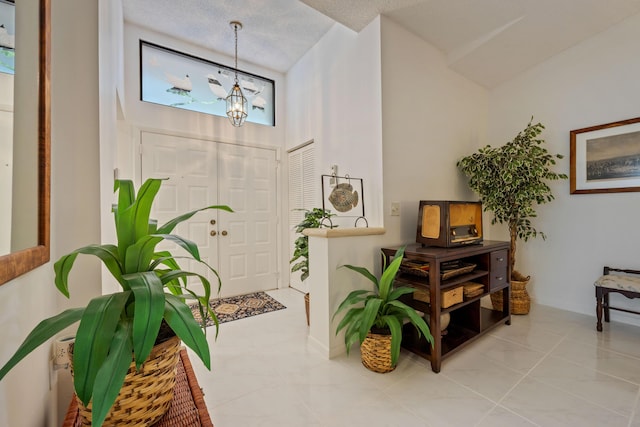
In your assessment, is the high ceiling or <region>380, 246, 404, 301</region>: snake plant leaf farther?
the high ceiling

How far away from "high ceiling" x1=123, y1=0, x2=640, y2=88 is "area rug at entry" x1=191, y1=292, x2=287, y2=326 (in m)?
3.08

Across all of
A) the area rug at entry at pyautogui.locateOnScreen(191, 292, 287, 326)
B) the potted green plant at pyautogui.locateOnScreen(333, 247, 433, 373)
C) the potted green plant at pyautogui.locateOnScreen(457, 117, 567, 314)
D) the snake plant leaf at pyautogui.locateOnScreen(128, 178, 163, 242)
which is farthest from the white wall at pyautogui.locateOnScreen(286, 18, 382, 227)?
the snake plant leaf at pyautogui.locateOnScreen(128, 178, 163, 242)

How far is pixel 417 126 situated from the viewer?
2664 mm

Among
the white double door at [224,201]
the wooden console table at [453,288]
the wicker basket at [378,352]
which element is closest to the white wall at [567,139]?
the wooden console table at [453,288]

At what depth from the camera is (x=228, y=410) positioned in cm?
157

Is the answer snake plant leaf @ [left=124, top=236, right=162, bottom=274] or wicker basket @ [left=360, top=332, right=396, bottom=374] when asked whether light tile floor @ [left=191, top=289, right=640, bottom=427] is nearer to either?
wicker basket @ [left=360, top=332, right=396, bottom=374]

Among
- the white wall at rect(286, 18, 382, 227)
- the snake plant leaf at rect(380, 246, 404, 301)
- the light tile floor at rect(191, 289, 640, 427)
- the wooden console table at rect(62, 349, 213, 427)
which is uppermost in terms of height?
the white wall at rect(286, 18, 382, 227)

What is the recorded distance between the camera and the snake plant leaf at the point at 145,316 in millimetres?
547

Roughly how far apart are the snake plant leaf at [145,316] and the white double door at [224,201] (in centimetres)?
296

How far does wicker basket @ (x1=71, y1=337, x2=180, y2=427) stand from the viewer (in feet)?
2.12

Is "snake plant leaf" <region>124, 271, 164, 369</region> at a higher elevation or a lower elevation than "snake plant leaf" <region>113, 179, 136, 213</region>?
lower

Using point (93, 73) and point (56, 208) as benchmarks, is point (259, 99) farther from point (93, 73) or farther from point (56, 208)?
point (56, 208)

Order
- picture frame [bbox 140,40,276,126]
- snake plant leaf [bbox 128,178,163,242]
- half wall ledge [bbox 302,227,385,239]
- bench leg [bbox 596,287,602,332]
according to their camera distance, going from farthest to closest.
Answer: picture frame [bbox 140,40,276,126], bench leg [bbox 596,287,602,332], half wall ledge [bbox 302,227,385,239], snake plant leaf [bbox 128,178,163,242]

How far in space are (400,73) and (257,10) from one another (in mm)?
1648
